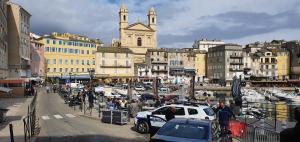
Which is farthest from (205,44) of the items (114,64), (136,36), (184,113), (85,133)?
(85,133)

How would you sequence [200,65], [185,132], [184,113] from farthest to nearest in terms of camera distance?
1. [200,65]
2. [184,113]
3. [185,132]

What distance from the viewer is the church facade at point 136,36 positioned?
156 metres

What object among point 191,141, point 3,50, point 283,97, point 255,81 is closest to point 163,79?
point 255,81

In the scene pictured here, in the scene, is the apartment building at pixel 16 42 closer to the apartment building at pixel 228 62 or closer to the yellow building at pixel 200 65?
the apartment building at pixel 228 62

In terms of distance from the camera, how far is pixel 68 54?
423 ft

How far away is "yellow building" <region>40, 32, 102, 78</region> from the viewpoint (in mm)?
123988

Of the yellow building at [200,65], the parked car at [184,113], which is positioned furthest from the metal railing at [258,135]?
the yellow building at [200,65]

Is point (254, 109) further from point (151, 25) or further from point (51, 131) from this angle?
point (151, 25)

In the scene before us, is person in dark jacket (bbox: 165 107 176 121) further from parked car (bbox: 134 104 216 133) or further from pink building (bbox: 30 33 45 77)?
pink building (bbox: 30 33 45 77)

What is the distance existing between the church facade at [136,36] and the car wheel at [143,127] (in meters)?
131

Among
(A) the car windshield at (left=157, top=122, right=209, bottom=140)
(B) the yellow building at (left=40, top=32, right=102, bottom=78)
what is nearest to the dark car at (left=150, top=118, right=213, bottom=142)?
(A) the car windshield at (left=157, top=122, right=209, bottom=140)

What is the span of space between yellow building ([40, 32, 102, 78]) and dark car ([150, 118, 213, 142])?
108945 millimetres

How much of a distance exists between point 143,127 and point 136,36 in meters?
136

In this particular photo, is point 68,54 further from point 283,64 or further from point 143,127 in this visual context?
point 143,127
